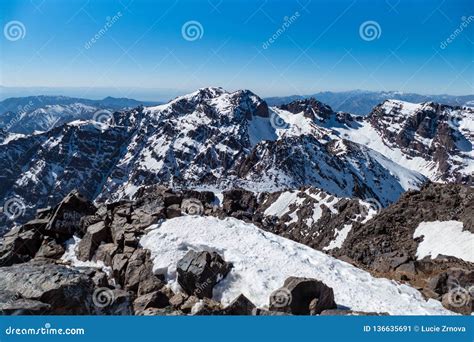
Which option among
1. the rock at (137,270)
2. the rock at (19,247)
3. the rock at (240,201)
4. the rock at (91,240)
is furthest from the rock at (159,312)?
the rock at (240,201)

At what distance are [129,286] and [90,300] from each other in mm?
5194

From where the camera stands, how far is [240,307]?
1905 centimetres

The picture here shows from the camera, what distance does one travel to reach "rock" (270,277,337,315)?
19344 millimetres

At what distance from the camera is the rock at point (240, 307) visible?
1883 cm

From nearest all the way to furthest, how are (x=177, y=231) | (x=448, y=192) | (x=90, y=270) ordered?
(x=90, y=270) < (x=177, y=231) < (x=448, y=192)

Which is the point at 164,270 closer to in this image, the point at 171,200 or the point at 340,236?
the point at 171,200

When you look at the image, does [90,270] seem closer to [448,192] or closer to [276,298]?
[276,298]

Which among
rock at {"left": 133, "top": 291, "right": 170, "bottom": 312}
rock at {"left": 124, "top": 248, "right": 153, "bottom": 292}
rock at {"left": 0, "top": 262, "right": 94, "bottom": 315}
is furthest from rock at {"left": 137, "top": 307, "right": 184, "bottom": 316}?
rock at {"left": 124, "top": 248, "right": 153, "bottom": 292}

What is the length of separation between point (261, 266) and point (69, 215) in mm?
15775

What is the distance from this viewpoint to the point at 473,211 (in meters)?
47.6

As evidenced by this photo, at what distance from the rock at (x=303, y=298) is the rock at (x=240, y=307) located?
1133mm

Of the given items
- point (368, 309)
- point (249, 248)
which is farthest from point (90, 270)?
point (368, 309)

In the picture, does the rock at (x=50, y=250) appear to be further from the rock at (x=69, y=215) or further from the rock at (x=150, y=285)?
the rock at (x=150, y=285)

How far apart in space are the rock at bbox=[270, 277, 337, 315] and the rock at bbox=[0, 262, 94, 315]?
8776 millimetres
